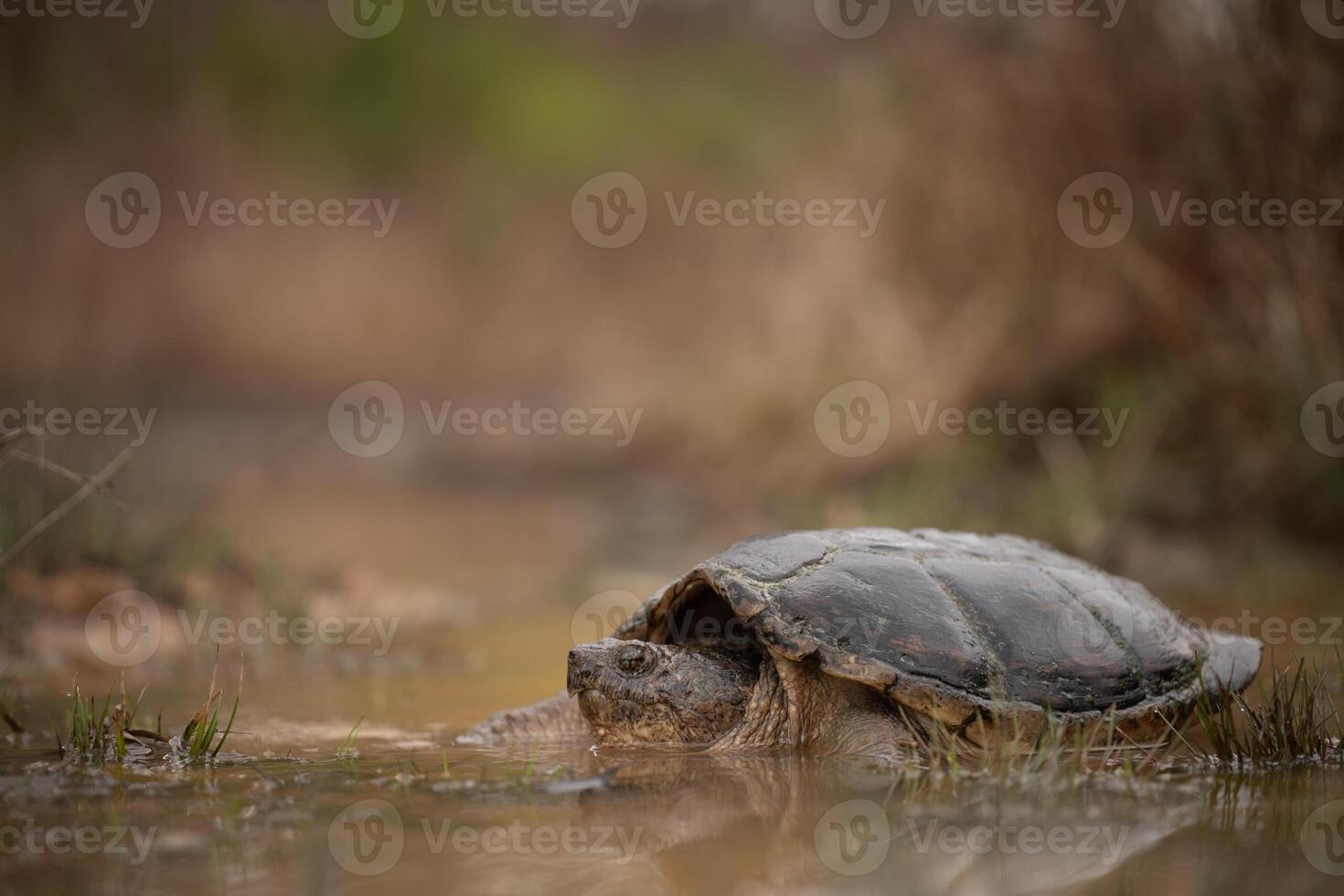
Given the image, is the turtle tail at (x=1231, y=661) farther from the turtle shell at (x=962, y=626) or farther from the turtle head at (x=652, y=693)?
the turtle head at (x=652, y=693)

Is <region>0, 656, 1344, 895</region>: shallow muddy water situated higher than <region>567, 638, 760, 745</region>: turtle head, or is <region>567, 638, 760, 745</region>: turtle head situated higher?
<region>567, 638, 760, 745</region>: turtle head

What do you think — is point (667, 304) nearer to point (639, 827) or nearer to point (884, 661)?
point (884, 661)

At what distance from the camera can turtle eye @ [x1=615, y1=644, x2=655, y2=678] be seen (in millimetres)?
3223

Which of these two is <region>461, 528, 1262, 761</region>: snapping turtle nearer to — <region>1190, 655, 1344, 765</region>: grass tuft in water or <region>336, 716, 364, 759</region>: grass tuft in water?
<region>1190, 655, 1344, 765</region>: grass tuft in water

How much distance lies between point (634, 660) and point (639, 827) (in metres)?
0.96

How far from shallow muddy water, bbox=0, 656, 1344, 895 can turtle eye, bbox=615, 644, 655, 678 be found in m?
0.31

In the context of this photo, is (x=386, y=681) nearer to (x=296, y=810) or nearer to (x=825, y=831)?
(x=296, y=810)

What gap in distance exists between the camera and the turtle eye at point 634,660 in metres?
3.22

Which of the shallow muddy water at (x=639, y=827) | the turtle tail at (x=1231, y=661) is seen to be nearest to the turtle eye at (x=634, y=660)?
the shallow muddy water at (x=639, y=827)

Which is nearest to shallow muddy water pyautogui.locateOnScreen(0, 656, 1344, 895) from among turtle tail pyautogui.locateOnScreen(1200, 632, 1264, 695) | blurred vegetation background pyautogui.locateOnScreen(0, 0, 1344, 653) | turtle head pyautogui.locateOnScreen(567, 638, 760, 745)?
turtle head pyautogui.locateOnScreen(567, 638, 760, 745)

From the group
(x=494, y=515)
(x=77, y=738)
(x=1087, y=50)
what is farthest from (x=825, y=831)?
(x=494, y=515)

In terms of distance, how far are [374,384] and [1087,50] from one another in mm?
9170

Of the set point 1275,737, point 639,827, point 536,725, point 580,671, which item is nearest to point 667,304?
point 536,725

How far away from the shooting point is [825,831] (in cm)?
224
